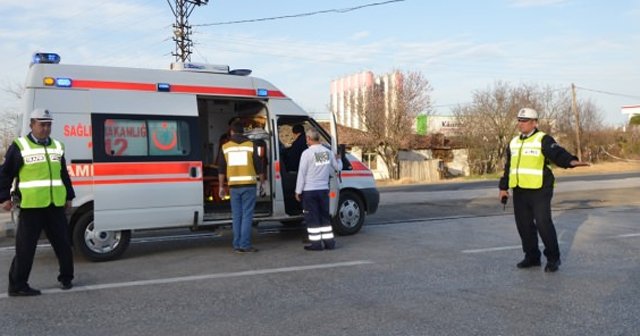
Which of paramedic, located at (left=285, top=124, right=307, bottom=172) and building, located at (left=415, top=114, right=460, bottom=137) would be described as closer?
paramedic, located at (left=285, top=124, right=307, bottom=172)

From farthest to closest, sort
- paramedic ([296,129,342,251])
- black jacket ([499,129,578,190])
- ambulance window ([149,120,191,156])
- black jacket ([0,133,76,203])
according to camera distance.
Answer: paramedic ([296,129,342,251]) → ambulance window ([149,120,191,156]) → black jacket ([499,129,578,190]) → black jacket ([0,133,76,203])

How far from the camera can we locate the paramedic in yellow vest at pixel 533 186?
6836 millimetres

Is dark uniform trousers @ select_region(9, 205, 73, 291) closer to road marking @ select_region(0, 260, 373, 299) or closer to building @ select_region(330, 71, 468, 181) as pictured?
road marking @ select_region(0, 260, 373, 299)

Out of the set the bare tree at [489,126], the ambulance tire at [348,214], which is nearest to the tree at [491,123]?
the bare tree at [489,126]

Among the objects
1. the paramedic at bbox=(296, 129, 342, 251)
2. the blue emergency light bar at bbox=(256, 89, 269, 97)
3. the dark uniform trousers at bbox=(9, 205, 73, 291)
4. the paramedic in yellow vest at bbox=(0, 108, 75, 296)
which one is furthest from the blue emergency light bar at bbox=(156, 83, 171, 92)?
the dark uniform trousers at bbox=(9, 205, 73, 291)

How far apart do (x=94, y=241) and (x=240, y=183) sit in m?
2.06

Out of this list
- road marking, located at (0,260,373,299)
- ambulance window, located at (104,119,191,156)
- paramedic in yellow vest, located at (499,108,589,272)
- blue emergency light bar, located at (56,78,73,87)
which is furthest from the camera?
ambulance window, located at (104,119,191,156)

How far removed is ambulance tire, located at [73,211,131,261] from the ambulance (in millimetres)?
13

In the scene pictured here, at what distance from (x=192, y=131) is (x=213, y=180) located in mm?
1219

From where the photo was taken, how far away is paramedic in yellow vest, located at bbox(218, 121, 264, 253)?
8414 millimetres

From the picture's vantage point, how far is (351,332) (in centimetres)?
474

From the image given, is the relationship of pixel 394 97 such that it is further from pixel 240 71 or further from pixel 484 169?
pixel 240 71

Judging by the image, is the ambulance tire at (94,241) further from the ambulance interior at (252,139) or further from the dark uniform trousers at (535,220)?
the dark uniform trousers at (535,220)

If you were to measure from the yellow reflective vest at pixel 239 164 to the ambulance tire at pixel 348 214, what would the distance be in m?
2.01
